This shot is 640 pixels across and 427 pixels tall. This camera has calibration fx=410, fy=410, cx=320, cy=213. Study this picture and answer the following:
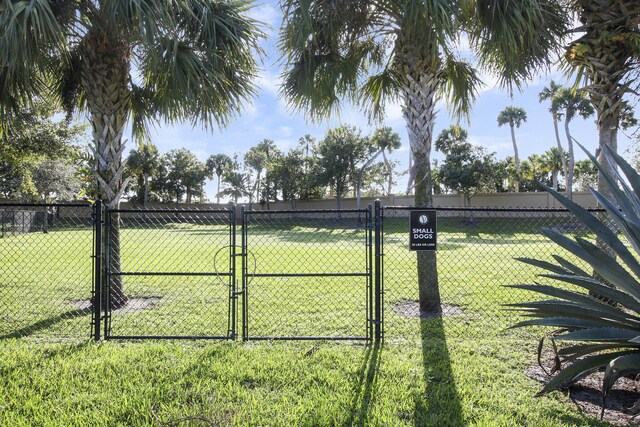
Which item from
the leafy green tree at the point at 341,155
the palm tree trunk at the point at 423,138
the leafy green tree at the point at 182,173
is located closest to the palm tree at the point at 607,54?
the palm tree trunk at the point at 423,138

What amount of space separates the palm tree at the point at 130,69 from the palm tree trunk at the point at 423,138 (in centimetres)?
267

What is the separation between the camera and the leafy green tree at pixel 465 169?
31109 mm

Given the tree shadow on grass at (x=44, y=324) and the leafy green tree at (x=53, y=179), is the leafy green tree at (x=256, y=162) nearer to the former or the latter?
the leafy green tree at (x=53, y=179)

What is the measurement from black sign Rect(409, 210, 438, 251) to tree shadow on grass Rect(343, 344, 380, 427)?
134 centimetres

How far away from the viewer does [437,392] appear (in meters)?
3.37

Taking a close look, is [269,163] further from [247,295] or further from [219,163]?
[247,295]

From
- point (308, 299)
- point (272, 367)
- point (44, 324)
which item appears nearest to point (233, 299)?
point (272, 367)

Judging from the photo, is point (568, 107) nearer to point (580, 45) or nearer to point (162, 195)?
point (580, 45)

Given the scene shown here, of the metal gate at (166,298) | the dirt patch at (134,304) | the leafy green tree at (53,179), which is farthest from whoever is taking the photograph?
the leafy green tree at (53,179)

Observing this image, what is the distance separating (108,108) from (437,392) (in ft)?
19.9

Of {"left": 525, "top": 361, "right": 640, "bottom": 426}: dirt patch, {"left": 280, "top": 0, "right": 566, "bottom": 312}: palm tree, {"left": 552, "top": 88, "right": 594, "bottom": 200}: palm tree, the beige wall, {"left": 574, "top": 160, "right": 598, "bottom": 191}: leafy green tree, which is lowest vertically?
{"left": 525, "top": 361, "right": 640, "bottom": 426}: dirt patch

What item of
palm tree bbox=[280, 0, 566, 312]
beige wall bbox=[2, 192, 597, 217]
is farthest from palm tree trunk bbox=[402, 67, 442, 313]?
beige wall bbox=[2, 192, 597, 217]

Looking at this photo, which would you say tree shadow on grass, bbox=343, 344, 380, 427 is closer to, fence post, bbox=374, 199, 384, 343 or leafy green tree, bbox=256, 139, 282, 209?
fence post, bbox=374, 199, 384, 343

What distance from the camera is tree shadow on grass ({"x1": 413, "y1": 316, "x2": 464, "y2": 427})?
9.69 feet
